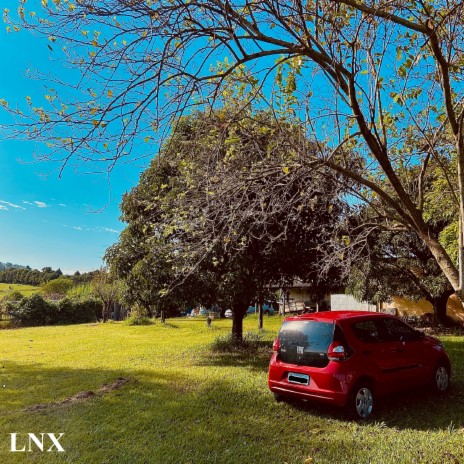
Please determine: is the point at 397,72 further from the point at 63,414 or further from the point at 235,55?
the point at 63,414

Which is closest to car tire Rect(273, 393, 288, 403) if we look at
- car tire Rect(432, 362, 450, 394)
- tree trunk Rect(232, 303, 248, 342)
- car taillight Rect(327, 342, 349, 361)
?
car taillight Rect(327, 342, 349, 361)

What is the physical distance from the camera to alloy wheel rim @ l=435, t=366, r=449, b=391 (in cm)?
776

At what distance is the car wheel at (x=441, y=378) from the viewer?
771 centimetres

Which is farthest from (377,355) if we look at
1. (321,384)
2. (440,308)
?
(440,308)

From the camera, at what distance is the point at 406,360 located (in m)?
7.14

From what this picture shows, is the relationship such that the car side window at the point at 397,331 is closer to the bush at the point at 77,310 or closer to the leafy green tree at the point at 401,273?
the leafy green tree at the point at 401,273

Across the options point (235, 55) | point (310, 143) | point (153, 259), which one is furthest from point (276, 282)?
point (235, 55)

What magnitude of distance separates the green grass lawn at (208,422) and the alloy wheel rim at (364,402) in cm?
19

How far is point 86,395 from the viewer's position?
26.6 ft

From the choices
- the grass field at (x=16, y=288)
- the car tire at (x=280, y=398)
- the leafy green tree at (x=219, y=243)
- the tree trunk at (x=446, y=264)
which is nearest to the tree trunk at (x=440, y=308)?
the leafy green tree at (x=219, y=243)

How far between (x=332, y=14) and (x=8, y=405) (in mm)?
8480

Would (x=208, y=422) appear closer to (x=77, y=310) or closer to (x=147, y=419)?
(x=147, y=419)

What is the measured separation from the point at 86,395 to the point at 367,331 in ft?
18.0

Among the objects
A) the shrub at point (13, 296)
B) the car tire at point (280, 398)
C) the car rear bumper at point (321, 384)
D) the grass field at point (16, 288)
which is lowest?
the car tire at point (280, 398)
